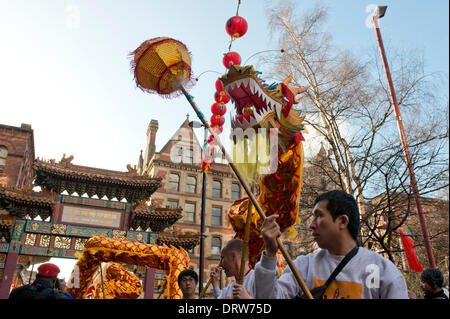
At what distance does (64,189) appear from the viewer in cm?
1761

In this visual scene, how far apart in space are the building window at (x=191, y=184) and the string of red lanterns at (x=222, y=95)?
957 inches

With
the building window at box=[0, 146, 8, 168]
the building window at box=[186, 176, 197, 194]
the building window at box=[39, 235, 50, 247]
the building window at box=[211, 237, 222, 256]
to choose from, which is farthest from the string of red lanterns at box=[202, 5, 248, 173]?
the building window at box=[186, 176, 197, 194]

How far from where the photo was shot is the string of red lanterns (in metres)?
4.81

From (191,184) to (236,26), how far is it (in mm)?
25414

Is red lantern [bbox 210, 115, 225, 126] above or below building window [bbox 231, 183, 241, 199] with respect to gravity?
below

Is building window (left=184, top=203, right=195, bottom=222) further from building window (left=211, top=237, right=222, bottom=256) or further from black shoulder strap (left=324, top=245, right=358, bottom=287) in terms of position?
black shoulder strap (left=324, top=245, right=358, bottom=287)

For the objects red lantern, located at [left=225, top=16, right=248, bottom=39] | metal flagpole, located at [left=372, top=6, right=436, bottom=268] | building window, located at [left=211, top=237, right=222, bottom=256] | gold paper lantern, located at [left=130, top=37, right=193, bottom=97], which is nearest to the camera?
gold paper lantern, located at [left=130, top=37, right=193, bottom=97]

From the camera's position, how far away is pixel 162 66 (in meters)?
2.89

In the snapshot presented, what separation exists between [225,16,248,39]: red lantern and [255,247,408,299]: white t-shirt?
405 cm

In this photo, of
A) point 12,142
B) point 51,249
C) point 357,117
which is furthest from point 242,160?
point 12,142

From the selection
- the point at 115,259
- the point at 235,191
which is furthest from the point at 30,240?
the point at 235,191

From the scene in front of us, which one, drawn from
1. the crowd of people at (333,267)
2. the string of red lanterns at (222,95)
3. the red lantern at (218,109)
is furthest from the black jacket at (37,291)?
the red lantern at (218,109)

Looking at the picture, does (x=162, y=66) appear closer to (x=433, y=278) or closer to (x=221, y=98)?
(x=221, y=98)
